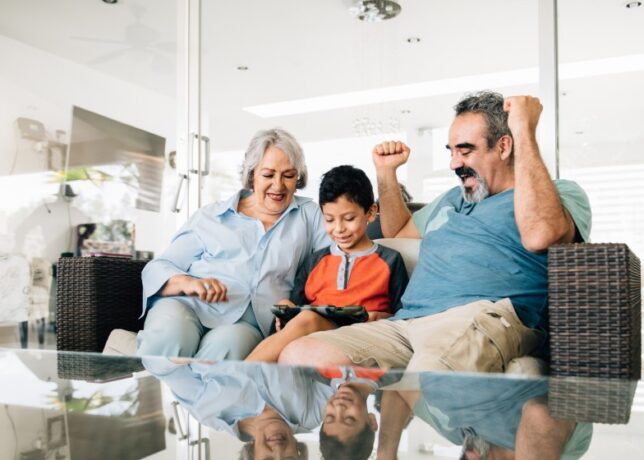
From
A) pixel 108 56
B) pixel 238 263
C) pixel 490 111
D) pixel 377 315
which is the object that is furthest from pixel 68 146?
pixel 490 111

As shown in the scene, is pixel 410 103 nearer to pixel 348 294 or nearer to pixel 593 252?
pixel 348 294

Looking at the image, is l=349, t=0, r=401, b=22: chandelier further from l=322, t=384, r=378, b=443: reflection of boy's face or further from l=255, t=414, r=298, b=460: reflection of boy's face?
l=255, t=414, r=298, b=460: reflection of boy's face

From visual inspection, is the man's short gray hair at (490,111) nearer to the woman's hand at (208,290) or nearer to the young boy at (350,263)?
the young boy at (350,263)

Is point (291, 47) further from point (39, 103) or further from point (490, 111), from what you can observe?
point (490, 111)

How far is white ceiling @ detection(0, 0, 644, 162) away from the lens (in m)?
3.58

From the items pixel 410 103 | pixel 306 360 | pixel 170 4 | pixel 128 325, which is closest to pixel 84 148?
pixel 170 4

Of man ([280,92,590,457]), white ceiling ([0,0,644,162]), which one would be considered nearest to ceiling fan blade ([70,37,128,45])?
white ceiling ([0,0,644,162])

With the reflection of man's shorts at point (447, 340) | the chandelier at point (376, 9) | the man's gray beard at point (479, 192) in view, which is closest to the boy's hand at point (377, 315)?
the reflection of man's shorts at point (447, 340)

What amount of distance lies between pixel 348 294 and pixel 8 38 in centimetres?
365

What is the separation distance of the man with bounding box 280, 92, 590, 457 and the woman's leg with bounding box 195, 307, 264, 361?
0.26m

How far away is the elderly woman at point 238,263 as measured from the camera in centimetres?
196

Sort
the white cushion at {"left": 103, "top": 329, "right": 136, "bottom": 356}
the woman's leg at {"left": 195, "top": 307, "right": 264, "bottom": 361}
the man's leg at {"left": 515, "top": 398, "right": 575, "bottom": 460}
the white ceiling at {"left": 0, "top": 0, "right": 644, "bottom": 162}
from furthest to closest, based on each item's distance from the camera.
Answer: the white ceiling at {"left": 0, "top": 0, "right": 644, "bottom": 162} < the white cushion at {"left": 103, "top": 329, "right": 136, "bottom": 356} < the woman's leg at {"left": 195, "top": 307, "right": 264, "bottom": 361} < the man's leg at {"left": 515, "top": 398, "right": 575, "bottom": 460}

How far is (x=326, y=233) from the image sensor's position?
2.25 m

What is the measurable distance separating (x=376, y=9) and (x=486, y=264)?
281cm
